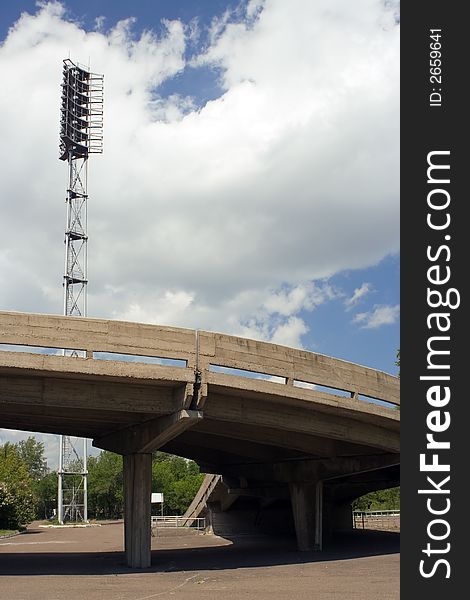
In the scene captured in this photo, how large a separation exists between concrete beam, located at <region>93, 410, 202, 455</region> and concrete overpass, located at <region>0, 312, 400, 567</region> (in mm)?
39

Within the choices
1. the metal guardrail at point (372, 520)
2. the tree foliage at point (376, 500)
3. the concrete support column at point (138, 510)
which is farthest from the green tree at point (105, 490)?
the concrete support column at point (138, 510)

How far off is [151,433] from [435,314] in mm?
14737

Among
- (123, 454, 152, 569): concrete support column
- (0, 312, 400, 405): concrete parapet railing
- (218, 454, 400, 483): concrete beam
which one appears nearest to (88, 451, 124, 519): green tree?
(218, 454, 400, 483): concrete beam

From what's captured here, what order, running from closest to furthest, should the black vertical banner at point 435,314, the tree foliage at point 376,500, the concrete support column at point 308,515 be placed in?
1. the black vertical banner at point 435,314
2. the concrete support column at point 308,515
3. the tree foliage at point 376,500

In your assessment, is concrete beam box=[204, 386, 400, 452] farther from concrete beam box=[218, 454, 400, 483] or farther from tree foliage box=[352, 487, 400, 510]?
tree foliage box=[352, 487, 400, 510]

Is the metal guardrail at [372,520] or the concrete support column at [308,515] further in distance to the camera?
the metal guardrail at [372,520]

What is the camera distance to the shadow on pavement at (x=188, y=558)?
2297cm

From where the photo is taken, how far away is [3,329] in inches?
758

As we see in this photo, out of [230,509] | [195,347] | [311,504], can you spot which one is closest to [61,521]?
[230,509]

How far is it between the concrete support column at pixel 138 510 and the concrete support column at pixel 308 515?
9.95m

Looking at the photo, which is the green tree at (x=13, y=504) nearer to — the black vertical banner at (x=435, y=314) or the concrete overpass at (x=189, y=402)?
the concrete overpass at (x=189, y=402)

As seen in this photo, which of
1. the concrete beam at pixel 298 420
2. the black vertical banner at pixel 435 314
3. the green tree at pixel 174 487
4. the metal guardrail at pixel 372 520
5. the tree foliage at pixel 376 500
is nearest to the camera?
the black vertical banner at pixel 435 314

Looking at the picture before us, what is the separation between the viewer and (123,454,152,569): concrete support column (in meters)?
23.5

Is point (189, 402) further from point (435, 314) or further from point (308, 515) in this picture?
point (308, 515)
